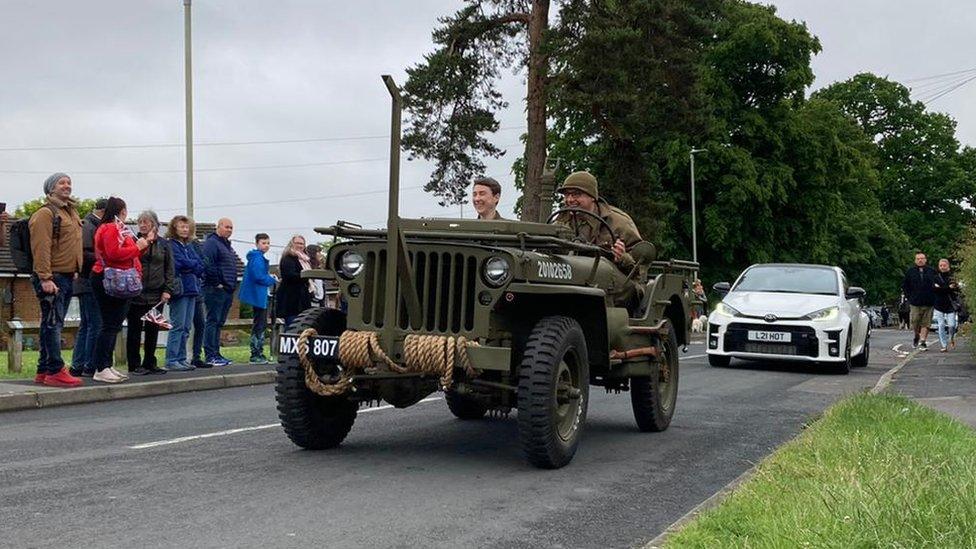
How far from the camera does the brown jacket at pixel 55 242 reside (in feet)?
36.7

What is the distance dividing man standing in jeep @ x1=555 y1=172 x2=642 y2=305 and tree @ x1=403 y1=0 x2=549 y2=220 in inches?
720

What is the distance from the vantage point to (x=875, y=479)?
211 inches

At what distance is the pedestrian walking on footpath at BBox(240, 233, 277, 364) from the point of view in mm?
16406

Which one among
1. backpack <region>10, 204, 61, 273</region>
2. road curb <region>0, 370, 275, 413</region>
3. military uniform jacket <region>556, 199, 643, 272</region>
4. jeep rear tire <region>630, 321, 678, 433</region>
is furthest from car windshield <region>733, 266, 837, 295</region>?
backpack <region>10, 204, 61, 273</region>

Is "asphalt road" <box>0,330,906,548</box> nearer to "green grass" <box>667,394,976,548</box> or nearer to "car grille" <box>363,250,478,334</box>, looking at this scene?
"green grass" <box>667,394,976,548</box>

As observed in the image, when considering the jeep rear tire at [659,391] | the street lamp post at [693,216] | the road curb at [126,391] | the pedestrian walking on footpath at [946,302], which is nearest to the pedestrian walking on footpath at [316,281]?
the road curb at [126,391]

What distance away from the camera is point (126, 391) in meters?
11.6

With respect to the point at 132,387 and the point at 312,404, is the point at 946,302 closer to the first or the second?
the point at 132,387

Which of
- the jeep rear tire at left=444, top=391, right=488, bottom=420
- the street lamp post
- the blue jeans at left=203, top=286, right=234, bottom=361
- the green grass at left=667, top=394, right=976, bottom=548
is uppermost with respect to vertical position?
the street lamp post

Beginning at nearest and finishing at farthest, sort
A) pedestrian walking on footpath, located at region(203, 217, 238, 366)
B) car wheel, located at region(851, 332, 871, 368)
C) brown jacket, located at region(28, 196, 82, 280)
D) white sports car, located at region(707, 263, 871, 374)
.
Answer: brown jacket, located at region(28, 196, 82, 280) < pedestrian walking on footpath, located at region(203, 217, 238, 366) < white sports car, located at region(707, 263, 871, 374) < car wheel, located at region(851, 332, 871, 368)

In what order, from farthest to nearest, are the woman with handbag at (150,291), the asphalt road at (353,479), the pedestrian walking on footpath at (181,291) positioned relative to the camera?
the pedestrian walking on footpath at (181,291), the woman with handbag at (150,291), the asphalt road at (353,479)

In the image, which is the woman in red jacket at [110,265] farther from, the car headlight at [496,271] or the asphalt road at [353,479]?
the car headlight at [496,271]

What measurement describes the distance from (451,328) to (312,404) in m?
1.19

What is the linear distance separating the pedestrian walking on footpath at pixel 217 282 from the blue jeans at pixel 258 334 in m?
0.99
